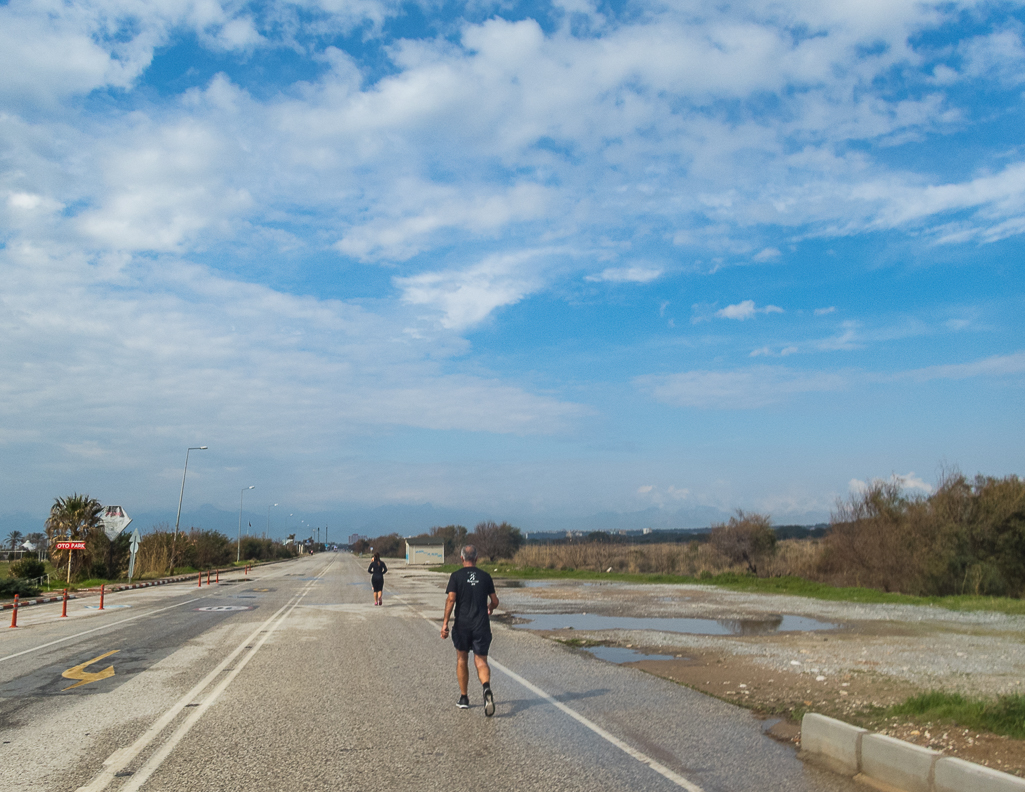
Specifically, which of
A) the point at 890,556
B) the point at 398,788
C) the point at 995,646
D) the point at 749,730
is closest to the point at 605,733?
the point at 749,730

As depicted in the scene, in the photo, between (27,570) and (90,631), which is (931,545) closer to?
(90,631)

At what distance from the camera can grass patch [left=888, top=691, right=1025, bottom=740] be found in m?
6.85

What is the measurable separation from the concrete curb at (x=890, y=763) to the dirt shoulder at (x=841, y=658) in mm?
585

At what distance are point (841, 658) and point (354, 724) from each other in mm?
8278

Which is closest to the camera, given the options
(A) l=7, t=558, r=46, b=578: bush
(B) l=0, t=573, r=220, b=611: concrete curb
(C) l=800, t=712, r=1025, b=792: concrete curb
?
(C) l=800, t=712, r=1025, b=792: concrete curb

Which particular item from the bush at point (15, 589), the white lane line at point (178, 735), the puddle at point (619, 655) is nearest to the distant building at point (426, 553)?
the bush at point (15, 589)

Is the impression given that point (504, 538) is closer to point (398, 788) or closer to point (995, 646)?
point (995, 646)

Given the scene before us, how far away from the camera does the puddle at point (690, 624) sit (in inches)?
661

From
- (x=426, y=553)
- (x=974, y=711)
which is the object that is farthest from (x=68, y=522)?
(x=426, y=553)

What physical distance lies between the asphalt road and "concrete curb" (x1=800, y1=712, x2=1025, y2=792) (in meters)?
0.32

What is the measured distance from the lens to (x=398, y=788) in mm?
5621

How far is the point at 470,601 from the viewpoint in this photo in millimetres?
→ 8578

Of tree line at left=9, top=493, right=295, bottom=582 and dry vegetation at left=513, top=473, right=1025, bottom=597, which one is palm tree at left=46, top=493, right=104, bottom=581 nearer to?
tree line at left=9, top=493, right=295, bottom=582

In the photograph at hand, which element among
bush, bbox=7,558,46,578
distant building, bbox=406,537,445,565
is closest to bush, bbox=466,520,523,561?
distant building, bbox=406,537,445,565
